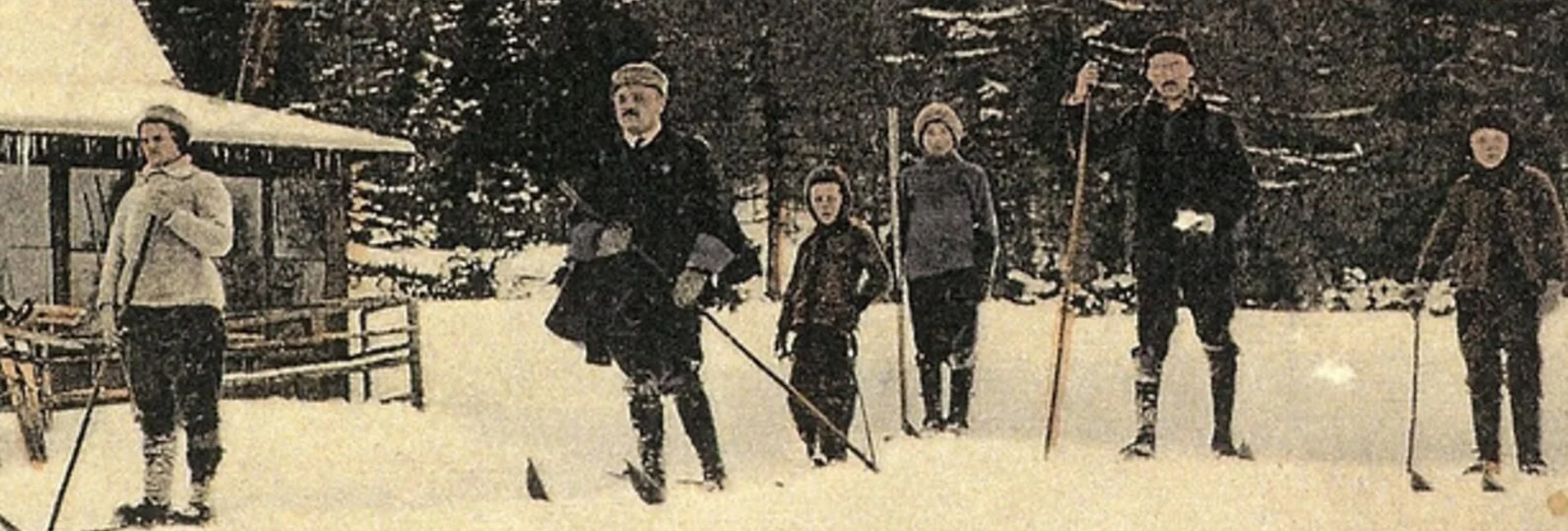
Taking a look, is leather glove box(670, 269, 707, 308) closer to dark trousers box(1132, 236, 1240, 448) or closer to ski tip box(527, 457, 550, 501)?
ski tip box(527, 457, 550, 501)

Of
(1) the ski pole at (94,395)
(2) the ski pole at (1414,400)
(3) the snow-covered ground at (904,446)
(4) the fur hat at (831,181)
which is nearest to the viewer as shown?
(1) the ski pole at (94,395)

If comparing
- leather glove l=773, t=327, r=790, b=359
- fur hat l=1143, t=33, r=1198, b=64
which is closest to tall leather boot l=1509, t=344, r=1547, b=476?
fur hat l=1143, t=33, r=1198, b=64

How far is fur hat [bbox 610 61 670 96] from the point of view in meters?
3.04

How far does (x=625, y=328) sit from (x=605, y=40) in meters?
0.51

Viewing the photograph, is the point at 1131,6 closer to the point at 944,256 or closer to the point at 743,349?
the point at 944,256

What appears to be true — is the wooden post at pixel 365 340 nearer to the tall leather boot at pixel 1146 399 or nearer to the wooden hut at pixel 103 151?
the wooden hut at pixel 103 151

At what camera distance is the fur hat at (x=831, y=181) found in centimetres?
311

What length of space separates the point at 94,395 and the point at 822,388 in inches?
49.2

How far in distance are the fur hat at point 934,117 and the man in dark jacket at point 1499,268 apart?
927 millimetres

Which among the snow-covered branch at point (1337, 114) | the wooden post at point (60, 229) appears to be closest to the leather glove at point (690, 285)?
the wooden post at point (60, 229)

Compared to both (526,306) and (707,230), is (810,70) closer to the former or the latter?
(707,230)

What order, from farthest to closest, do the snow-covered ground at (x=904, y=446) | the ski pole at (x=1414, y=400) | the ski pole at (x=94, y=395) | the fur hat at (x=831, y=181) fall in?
the ski pole at (x=1414, y=400) < the fur hat at (x=831, y=181) < the snow-covered ground at (x=904, y=446) < the ski pole at (x=94, y=395)

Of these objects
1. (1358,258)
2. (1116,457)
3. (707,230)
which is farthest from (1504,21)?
(707,230)

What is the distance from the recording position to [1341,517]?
3195mm
